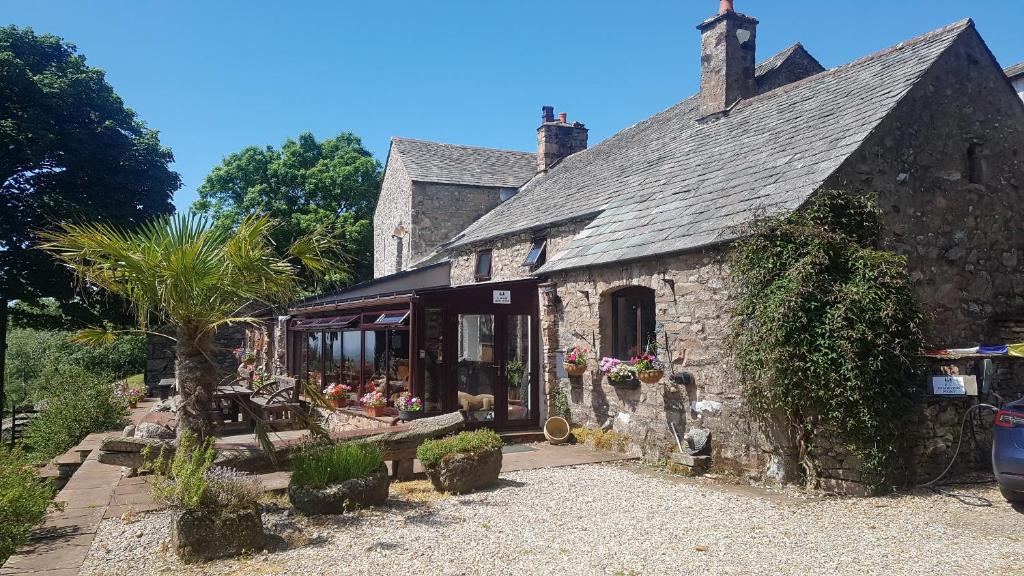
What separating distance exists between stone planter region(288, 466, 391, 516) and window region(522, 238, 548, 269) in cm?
797

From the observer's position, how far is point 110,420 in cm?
1313

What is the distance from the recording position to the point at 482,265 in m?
17.0

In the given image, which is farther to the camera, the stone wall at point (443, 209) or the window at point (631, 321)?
the stone wall at point (443, 209)

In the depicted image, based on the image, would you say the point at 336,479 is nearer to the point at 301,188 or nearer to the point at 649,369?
the point at 649,369

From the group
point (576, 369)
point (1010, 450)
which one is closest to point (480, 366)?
point (576, 369)

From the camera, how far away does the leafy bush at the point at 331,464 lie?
266 inches

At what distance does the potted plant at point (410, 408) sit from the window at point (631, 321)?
128 inches

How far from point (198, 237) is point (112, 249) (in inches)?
27.1

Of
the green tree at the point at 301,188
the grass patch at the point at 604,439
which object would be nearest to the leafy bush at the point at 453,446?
the grass patch at the point at 604,439

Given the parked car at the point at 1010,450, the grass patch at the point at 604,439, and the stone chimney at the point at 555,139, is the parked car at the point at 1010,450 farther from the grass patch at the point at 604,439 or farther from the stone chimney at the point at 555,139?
the stone chimney at the point at 555,139

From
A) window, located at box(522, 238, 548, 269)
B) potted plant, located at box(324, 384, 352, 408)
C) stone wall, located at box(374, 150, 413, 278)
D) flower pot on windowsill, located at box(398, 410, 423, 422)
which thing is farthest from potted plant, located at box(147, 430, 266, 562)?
stone wall, located at box(374, 150, 413, 278)

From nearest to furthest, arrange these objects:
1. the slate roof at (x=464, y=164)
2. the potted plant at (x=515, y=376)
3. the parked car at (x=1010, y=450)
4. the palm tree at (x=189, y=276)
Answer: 1. the palm tree at (x=189, y=276)
2. the parked car at (x=1010, y=450)
3. the potted plant at (x=515, y=376)
4. the slate roof at (x=464, y=164)

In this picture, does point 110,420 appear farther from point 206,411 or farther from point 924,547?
point 924,547

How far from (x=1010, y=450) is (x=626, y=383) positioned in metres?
4.67
